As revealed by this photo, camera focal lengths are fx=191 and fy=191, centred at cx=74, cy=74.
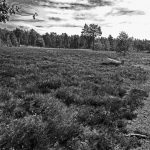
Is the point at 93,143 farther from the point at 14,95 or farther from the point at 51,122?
Answer: the point at 14,95

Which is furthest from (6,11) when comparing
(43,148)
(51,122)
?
(43,148)

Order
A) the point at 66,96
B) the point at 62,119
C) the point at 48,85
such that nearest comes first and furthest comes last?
the point at 62,119 < the point at 66,96 < the point at 48,85

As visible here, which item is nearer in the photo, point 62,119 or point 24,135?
point 24,135

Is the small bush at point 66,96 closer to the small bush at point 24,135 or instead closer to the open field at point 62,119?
the open field at point 62,119

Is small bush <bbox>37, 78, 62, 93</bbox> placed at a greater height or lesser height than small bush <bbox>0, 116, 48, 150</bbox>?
greater

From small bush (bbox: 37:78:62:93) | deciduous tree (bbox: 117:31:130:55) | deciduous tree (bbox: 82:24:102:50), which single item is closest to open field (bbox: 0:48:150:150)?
small bush (bbox: 37:78:62:93)

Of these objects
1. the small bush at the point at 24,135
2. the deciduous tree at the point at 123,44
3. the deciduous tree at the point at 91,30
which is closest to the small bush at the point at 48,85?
the small bush at the point at 24,135

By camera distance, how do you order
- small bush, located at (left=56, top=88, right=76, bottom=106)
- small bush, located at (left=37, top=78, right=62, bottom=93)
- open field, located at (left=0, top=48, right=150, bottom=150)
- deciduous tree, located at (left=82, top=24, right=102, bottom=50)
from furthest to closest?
deciduous tree, located at (left=82, top=24, right=102, bottom=50) → small bush, located at (left=37, top=78, right=62, bottom=93) → small bush, located at (left=56, top=88, right=76, bottom=106) → open field, located at (left=0, top=48, right=150, bottom=150)

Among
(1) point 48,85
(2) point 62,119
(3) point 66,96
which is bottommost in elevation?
(2) point 62,119

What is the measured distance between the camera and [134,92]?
12.7 m

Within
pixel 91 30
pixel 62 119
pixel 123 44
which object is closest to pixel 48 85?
pixel 62 119

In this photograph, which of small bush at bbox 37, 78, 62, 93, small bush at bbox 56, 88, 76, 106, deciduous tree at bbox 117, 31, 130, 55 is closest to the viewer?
small bush at bbox 56, 88, 76, 106

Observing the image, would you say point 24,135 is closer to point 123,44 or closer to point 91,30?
point 123,44

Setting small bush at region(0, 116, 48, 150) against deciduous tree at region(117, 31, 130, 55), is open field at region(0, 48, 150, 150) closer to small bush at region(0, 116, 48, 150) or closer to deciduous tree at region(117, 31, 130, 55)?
small bush at region(0, 116, 48, 150)
